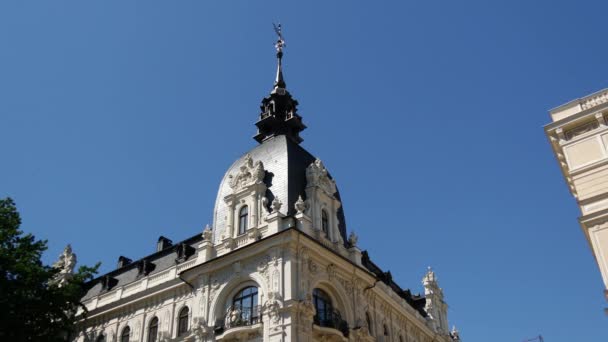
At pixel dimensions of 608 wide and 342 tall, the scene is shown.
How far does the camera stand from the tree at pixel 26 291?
106 feet

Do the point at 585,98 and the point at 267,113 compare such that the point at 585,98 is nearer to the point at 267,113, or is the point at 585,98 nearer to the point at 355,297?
the point at 355,297

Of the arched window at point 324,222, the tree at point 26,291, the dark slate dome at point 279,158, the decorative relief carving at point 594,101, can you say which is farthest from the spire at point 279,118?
the decorative relief carving at point 594,101

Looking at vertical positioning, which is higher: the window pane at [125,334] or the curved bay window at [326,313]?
the window pane at [125,334]

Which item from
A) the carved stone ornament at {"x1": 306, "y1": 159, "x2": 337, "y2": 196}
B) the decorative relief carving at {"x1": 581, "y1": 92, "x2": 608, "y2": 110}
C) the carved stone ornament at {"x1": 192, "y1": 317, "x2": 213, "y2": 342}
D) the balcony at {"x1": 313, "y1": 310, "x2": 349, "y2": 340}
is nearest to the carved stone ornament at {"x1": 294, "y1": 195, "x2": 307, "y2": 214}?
the carved stone ornament at {"x1": 306, "y1": 159, "x2": 337, "y2": 196}

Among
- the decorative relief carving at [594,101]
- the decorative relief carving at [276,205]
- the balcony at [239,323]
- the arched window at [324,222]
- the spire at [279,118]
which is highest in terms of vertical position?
the spire at [279,118]

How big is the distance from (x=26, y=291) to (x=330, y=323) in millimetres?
15139

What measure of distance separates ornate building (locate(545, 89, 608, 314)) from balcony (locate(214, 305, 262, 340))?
644 inches

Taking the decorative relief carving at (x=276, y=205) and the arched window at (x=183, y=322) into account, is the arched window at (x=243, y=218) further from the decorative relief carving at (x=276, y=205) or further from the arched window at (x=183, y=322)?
the arched window at (x=183, y=322)

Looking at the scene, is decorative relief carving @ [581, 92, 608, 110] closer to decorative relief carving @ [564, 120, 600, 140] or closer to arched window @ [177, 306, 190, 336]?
decorative relief carving @ [564, 120, 600, 140]

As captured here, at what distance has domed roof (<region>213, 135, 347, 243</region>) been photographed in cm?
3991

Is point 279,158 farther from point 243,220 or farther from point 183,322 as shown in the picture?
point 183,322

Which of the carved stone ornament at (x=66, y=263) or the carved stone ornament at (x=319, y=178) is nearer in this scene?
the carved stone ornament at (x=319, y=178)

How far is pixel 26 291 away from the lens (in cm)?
3378

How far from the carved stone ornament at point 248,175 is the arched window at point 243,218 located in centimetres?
148
